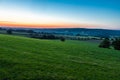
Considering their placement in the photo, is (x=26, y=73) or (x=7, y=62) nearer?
(x=26, y=73)

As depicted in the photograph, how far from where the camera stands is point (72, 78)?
14539mm

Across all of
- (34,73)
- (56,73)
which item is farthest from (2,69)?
(56,73)

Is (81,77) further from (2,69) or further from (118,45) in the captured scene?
(118,45)

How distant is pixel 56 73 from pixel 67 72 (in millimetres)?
1103

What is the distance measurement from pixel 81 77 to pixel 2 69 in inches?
225

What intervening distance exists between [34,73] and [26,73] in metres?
0.56

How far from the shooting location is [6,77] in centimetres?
1341

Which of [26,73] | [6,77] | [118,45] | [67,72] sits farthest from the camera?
[118,45]

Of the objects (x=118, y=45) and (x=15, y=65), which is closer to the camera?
(x=15, y=65)

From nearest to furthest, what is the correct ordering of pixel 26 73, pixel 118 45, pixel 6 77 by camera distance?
1. pixel 6 77
2. pixel 26 73
3. pixel 118 45

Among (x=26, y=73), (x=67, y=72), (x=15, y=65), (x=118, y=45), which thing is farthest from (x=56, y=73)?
(x=118, y=45)

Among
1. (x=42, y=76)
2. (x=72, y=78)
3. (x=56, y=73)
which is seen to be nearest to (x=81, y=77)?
(x=72, y=78)

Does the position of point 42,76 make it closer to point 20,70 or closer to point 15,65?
point 20,70

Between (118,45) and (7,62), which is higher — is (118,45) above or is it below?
below
